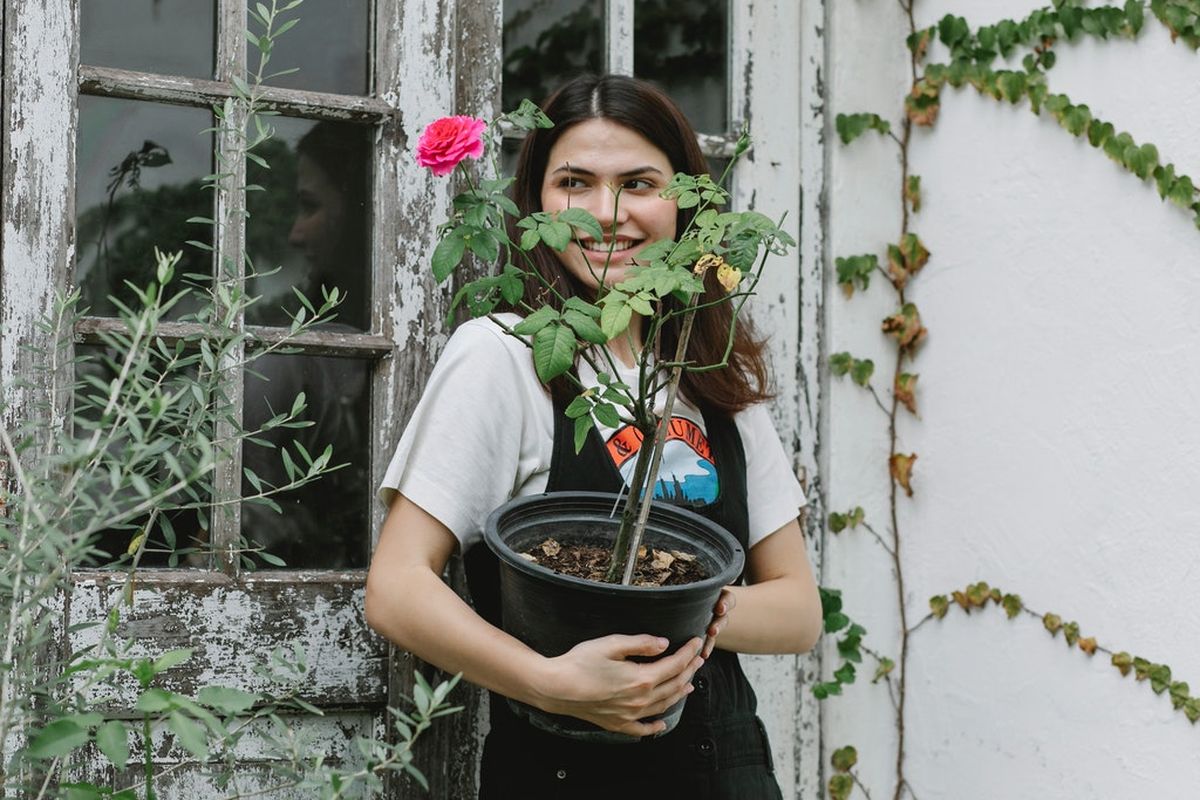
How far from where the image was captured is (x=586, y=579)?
1.57 metres

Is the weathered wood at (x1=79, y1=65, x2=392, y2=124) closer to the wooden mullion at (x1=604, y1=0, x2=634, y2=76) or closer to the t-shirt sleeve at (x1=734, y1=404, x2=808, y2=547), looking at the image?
the wooden mullion at (x1=604, y1=0, x2=634, y2=76)

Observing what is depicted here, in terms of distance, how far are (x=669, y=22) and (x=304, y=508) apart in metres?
1.07

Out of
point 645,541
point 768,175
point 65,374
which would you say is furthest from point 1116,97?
point 65,374

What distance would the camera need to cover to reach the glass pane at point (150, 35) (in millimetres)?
2002

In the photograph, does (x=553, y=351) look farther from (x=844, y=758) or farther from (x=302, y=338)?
(x=844, y=758)

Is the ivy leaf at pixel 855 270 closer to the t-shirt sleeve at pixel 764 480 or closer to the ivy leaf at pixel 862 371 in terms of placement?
the ivy leaf at pixel 862 371

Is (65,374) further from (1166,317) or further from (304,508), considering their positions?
(1166,317)

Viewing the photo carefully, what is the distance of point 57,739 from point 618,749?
0.76 metres

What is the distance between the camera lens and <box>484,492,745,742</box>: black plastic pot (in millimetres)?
1523

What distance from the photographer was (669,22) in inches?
96.4

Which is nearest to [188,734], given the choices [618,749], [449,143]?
[618,749]

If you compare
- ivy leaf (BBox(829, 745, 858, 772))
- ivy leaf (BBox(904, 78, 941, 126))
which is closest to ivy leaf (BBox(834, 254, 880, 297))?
ivy leaf (BBox(904, 78, 941, 126))

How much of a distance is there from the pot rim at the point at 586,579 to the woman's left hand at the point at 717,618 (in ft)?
0.21

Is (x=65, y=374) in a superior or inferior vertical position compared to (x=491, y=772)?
superior
